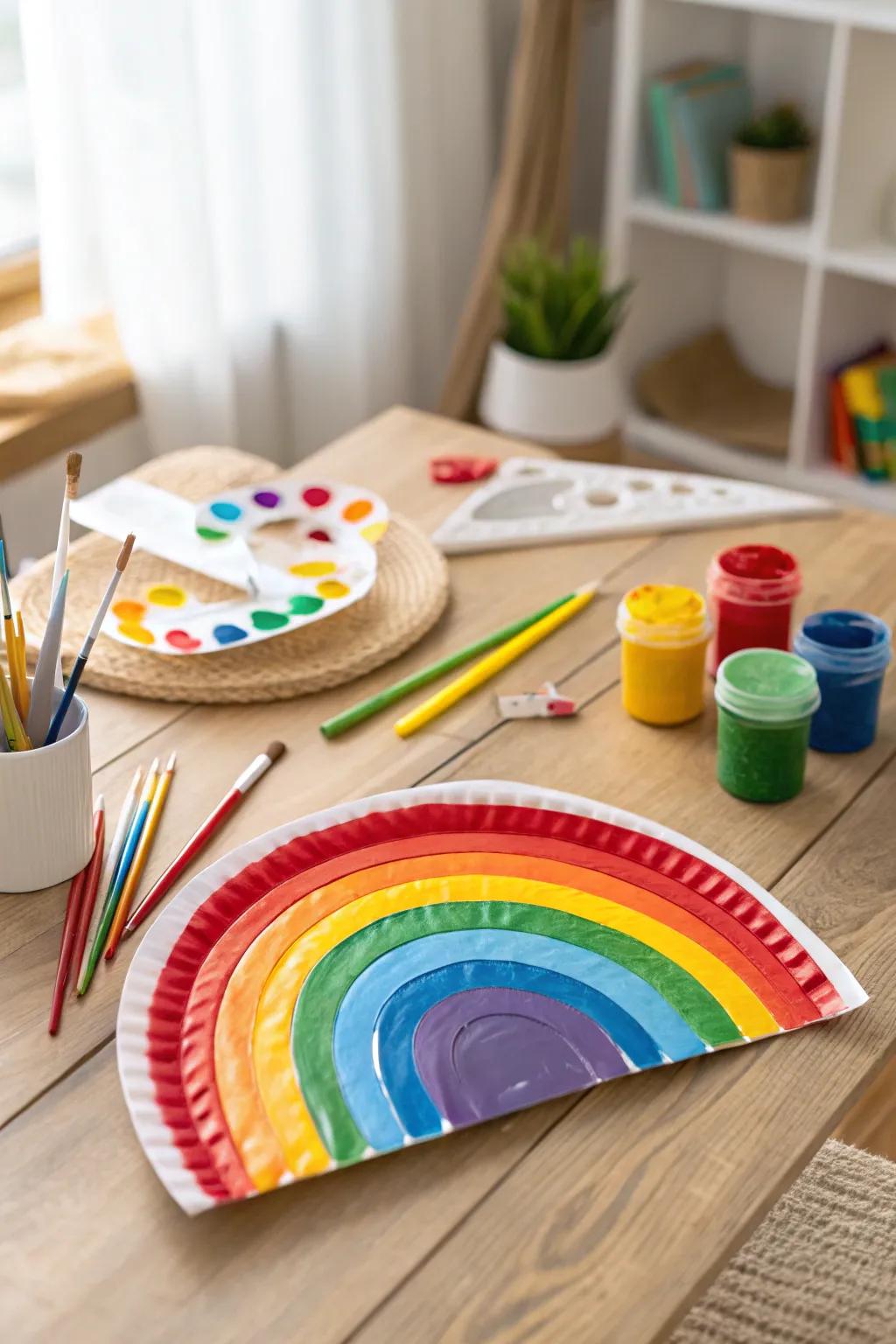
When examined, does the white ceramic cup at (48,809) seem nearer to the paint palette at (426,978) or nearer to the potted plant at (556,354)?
the paint palette at (426,978)

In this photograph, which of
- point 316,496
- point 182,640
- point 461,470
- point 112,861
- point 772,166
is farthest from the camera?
point 772,166

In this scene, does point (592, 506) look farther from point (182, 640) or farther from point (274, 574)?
point (182, 640)

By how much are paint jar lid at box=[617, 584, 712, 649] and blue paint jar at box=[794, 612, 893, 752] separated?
0.08 metres

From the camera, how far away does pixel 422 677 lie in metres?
1.30

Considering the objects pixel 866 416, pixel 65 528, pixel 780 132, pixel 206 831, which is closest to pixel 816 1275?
pixel 206 831

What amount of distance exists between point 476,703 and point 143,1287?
59 centimetres

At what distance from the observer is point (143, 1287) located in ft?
2.60

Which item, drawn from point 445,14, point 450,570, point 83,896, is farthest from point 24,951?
point 445,14

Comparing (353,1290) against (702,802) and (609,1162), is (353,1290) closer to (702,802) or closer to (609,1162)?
(609,1162)

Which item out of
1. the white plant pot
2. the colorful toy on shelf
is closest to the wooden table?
the white plant pot

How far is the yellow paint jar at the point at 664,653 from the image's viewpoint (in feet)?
3.98

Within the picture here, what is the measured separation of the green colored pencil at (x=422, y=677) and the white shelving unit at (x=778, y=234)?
4.49 feet

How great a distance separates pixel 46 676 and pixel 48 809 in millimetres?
90

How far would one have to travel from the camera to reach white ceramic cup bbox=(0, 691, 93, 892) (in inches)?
40.3
